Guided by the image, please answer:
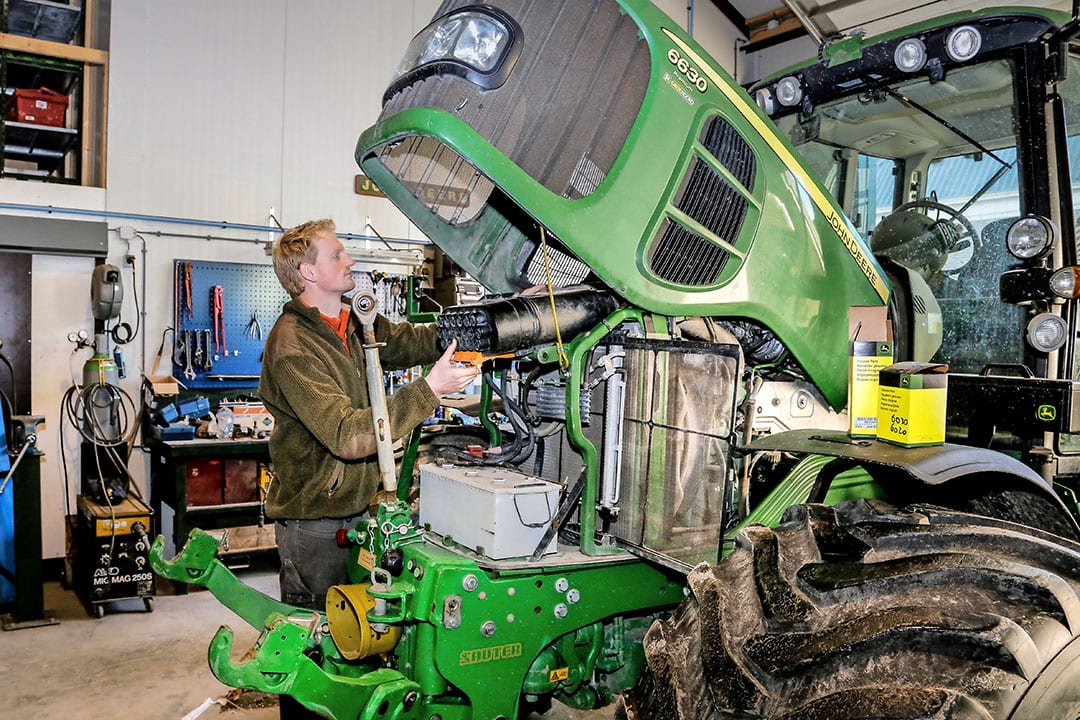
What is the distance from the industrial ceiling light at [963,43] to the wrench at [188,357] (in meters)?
5.31

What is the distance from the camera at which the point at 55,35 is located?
6199 millimetres

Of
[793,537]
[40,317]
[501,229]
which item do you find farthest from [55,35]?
[793,537]

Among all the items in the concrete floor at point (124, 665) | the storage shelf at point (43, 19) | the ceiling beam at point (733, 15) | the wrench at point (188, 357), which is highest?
the ceiling beam at point (733, 15)

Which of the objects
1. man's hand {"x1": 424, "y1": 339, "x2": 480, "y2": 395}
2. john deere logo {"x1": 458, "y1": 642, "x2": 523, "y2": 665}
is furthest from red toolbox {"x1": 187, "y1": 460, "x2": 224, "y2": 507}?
john deere logo {"x1": 458, "y1": 642, "x2": 523, "y2": 665}

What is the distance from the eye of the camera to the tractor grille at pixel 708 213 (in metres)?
2.34

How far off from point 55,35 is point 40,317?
6.87 feet

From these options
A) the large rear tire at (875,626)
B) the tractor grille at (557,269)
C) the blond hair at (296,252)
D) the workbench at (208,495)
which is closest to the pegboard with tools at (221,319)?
the workbench at (208,495)

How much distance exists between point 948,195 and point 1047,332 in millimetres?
644

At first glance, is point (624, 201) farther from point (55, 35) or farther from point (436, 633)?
point (55, 35)

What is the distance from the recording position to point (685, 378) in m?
2.24

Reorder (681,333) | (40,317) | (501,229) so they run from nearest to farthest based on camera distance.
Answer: (681,333) < (501,229) < (40,317)

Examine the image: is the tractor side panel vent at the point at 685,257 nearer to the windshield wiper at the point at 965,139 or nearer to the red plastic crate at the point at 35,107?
the windshield wiper at the point at 965,139

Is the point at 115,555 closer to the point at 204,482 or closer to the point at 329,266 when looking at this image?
the point at 204,482

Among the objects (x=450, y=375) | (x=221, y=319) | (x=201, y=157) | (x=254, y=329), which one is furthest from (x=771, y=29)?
(x=450, y=375)
